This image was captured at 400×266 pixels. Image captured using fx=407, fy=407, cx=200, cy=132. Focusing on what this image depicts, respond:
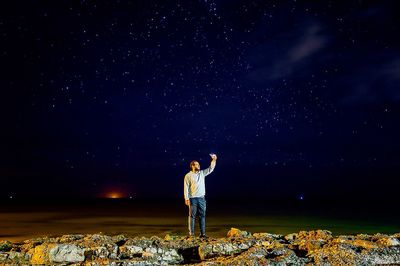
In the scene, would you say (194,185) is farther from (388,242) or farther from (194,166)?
(388,242)

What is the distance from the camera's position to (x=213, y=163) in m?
8.44

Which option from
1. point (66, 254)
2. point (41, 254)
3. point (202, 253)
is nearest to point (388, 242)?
point (202, 253)

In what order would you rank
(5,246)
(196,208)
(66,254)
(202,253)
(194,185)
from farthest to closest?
(196,208)
(194,185)
(5,246)
(202,253)
(66,254)

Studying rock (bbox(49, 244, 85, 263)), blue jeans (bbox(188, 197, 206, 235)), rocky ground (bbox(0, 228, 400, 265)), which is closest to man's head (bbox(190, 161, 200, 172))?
blue jeans (bbox(188, 197, 206, 235))

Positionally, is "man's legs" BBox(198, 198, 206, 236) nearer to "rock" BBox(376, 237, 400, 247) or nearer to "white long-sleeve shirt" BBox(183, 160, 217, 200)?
"white long-sleeve shirt" BBox(183, 160, 217, 200)

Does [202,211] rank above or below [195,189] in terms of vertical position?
below

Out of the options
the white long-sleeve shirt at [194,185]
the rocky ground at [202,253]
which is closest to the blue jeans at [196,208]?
the white long-sleeve shirt at [194,185]

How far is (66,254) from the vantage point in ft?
17.9

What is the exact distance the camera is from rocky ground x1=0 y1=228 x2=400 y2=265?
16.9 feet

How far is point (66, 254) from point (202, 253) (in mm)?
1850

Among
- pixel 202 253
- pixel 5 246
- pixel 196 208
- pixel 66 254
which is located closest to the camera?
pixel 66 254

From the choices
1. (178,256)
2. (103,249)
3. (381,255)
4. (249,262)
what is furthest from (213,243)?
(381,255)

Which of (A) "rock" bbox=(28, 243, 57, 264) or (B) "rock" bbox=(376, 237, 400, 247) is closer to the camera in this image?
(A) "rock" bbox=(28, 243, 57, 264)

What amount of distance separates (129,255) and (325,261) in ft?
8.52
